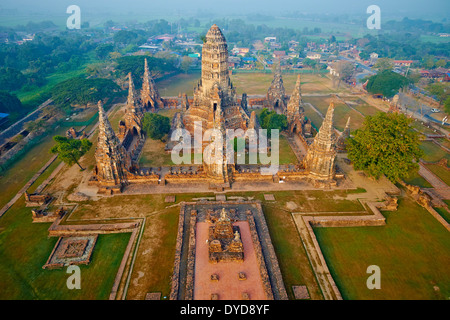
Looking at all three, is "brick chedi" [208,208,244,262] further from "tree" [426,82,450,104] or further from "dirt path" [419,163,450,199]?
"tree" [426,82,450,104]

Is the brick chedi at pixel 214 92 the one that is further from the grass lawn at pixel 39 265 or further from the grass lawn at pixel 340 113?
the grass lawn at pixel 39 265

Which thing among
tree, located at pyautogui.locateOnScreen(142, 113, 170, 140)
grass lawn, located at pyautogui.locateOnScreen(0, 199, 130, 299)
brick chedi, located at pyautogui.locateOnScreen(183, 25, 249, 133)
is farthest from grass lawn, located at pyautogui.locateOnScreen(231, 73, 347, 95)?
grass lawn, located at pyautogui.locateOnScreen(0, 199, 130, 299)

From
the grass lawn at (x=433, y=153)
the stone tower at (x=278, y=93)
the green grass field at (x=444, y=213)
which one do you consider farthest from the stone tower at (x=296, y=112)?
the green grass field at (x=444, y=213)

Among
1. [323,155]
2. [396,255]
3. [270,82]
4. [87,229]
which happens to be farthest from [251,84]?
[87,229]

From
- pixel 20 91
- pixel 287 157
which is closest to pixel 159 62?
pixel 20 91
